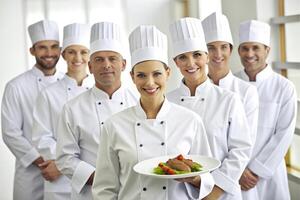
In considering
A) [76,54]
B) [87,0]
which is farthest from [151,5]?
[76,54]

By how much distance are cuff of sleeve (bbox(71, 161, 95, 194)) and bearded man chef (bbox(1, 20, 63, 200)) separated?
85 cm

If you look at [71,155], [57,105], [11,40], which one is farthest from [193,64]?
[11,40]

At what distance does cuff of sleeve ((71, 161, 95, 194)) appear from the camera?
8.20ft

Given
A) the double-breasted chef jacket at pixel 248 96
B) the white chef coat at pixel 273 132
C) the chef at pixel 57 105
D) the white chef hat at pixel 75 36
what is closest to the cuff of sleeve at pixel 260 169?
the white chef coat at pixel 273 132

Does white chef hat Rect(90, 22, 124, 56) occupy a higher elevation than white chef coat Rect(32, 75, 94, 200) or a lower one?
higher

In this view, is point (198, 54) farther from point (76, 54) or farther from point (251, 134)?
point (76, 54)

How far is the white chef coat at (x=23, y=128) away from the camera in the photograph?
3.35m

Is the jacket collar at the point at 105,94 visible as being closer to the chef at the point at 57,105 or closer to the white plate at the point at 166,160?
the chef at the point at 57,105

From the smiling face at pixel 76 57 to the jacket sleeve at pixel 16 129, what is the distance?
52 cm

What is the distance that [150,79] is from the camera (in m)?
1.99

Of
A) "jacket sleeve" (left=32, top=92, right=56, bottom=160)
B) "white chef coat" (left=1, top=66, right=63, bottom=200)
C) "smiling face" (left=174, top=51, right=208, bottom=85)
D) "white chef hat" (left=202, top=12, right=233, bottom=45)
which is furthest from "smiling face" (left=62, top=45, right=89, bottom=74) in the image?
"smiling face" (left=174, top=51, right=208, bottom=85)

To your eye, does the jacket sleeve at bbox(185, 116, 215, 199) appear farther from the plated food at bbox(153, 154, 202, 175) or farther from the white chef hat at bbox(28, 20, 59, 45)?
the white chef hat at bbox(28, 20, 59, 45)

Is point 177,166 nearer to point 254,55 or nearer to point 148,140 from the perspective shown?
point 148,140

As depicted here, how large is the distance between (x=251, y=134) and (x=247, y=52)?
594 mm
